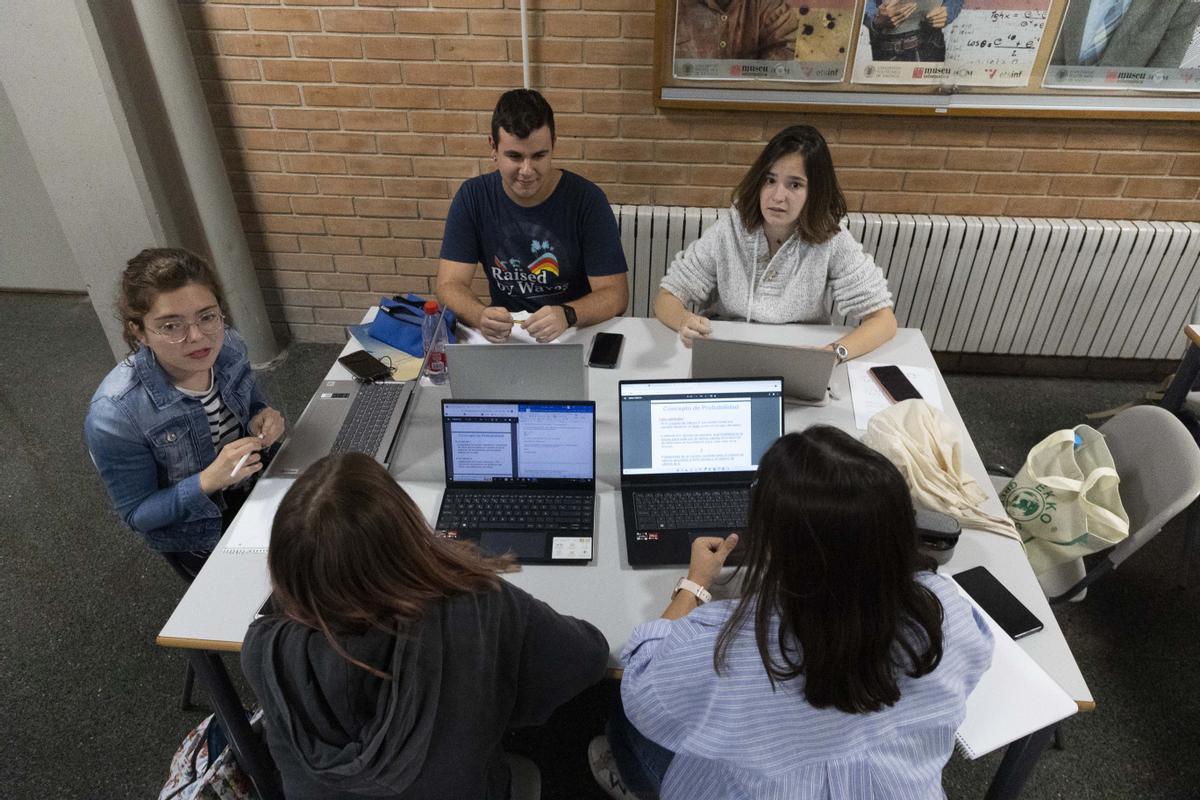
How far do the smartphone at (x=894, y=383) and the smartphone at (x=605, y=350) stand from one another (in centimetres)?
74

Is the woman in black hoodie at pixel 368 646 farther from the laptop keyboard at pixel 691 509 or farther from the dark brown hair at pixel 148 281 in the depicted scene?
the dark brown hair at pixel 148 281

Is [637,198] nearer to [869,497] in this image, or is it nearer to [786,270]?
[786,270]

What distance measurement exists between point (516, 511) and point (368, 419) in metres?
0.53

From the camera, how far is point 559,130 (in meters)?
2.90

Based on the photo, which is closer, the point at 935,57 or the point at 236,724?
the point at 236,724

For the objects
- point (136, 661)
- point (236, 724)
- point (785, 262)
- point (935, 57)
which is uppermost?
point (935, 57)

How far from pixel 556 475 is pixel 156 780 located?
134 centimetres

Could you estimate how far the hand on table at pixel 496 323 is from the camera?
2.00 metres

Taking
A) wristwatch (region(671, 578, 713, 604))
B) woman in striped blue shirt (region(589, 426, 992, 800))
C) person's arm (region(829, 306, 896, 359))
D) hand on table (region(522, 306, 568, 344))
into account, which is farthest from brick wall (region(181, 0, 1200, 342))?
woman in striped blue shirt (region(589, 426, 992, 800))

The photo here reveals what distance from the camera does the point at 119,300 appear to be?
153cm

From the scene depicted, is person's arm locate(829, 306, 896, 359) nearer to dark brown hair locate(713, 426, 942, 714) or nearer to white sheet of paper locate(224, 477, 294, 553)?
dark brown hair locate(713, 426, 942, 714)

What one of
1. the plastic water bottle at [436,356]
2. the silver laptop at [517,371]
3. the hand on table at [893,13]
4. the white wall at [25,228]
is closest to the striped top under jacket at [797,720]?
the silver laptop at [517,371]

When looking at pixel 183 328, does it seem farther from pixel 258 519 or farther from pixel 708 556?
pixel 708 556

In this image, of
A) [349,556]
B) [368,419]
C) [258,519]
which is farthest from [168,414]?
[349,556]
